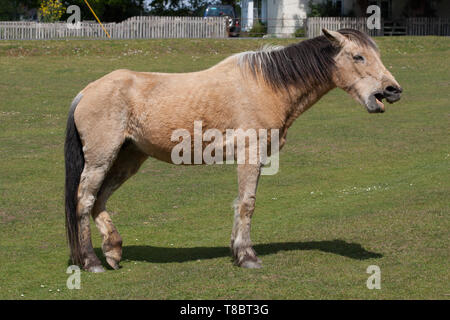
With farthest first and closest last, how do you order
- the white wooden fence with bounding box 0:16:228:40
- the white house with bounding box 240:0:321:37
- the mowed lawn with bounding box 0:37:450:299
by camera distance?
1. the white house with bounding box 240:0:321:37
2. the white wooden fence with bounding box 0:16:228:40
3. the mowed lawn with bounding box 0:37:450:299

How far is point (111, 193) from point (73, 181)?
663 millimetres

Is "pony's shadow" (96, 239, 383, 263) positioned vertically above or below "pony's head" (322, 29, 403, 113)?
below

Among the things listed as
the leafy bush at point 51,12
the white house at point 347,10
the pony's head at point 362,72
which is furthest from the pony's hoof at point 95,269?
the white house at point 347,10

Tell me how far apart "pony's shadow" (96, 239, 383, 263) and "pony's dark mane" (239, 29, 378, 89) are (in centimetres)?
221

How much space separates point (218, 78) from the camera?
28.9ft

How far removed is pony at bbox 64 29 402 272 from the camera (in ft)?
28.2

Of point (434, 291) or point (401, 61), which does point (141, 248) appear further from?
point (401, 61)

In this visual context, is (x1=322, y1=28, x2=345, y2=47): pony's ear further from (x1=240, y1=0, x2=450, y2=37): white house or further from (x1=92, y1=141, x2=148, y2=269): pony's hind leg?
(x1=240, y1=0, x2=450, y2=37): white house

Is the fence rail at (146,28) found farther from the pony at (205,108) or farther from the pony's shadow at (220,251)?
the pony at (205,108)

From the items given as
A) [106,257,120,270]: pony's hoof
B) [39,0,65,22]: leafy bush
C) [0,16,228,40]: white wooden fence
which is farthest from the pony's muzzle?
[39,0,65,22]: leafy bush

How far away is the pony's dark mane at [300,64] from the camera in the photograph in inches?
347

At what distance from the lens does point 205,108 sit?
→ 8.67 meters

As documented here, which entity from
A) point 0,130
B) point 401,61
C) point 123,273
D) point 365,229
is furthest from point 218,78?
point 401,61

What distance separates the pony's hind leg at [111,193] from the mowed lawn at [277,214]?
0.92 ft
